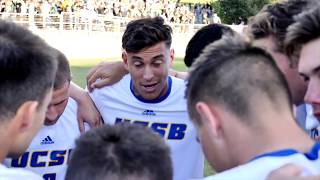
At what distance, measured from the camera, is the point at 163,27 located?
434 cm

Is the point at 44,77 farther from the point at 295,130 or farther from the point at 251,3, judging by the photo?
the point at 251,3

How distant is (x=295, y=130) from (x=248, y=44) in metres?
0.39

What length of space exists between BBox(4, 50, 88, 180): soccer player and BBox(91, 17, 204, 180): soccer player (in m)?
0.45

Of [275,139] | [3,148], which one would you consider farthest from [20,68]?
[275,139]

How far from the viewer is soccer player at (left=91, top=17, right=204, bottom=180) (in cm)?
396

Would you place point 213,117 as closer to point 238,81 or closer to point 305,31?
point 238,81

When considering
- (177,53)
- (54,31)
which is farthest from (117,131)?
(177,53)

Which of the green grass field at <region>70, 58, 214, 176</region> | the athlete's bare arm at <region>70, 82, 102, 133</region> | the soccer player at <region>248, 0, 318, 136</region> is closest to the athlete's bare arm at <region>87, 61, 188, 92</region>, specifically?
the athlete's bare arm at <region>70, 82, 102, 133</region>

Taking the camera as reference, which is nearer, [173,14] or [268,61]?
[268,61]

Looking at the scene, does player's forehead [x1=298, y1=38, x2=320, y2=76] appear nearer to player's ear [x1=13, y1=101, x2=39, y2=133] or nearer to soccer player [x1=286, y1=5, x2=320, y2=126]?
soccer player [x1=286, y1=5, x2=320, y2=126]

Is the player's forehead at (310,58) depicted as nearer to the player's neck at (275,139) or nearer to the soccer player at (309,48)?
the soccer player at (309,48)

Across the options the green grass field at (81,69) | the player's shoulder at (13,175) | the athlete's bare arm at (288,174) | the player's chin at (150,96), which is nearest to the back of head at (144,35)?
the player's chin at (150,96)

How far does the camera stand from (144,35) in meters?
4.14

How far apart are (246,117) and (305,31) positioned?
68 cm
